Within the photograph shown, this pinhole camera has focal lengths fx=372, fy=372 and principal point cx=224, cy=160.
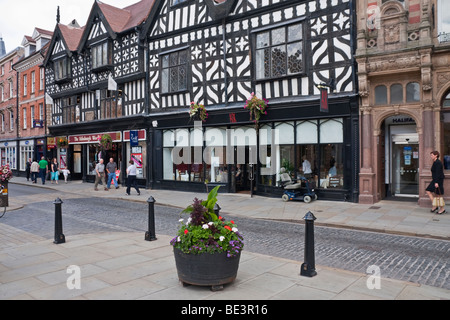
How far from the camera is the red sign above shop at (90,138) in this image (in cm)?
2217

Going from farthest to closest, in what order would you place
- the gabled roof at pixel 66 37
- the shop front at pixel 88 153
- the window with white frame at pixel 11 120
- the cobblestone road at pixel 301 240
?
the window with white frame at pixel 11 120
the gabled roof at pixel 66 37
the shop front at pixel 88 153
the cobblestone road at pixel 301 240

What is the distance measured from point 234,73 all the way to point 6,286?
13.2m

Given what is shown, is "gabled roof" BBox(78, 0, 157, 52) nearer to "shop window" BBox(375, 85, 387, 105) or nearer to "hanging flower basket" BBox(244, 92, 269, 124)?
"hanging flower basket" BBox(244, 92, 269, 124)

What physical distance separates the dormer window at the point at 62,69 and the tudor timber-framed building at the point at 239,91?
4.33m

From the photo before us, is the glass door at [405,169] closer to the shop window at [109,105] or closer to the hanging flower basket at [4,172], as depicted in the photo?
the hanging flower basket at [4,172]

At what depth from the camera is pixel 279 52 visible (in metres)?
15.2

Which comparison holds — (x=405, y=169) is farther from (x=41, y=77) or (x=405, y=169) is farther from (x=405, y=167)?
(x=41, y=77)

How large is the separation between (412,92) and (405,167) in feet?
9.84

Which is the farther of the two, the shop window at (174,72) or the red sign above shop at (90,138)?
the red sign above shop at (90,138)

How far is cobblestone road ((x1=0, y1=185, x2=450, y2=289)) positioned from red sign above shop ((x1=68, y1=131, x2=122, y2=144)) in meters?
9.27

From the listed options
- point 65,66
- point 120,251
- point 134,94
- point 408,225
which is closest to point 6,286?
point 120,251

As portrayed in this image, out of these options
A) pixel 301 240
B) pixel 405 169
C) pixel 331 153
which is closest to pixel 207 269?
pixel 301 240

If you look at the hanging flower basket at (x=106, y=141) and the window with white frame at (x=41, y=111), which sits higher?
the window with white frame at (x=41, y=111)

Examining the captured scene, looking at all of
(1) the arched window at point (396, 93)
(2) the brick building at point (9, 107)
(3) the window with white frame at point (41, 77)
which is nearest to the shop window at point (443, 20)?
(1) the arched window at point (396, 93)
